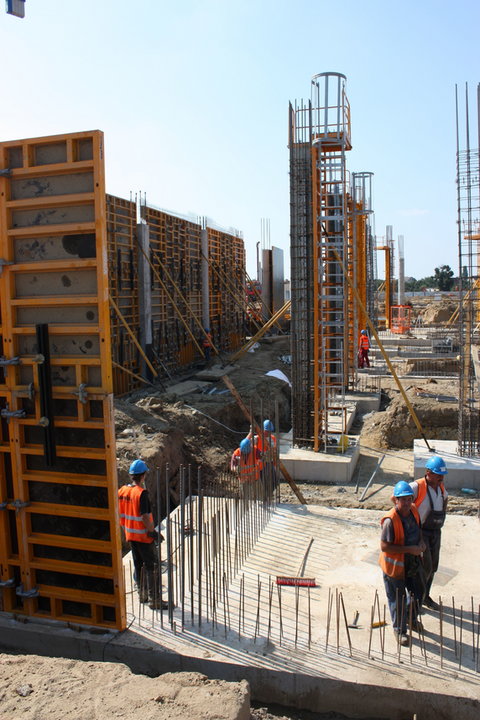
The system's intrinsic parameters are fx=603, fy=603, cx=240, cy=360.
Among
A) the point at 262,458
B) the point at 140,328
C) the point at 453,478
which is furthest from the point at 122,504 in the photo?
the point at 140,328

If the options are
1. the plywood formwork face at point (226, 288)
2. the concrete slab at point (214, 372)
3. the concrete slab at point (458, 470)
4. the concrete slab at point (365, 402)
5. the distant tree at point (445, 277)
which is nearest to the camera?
the concrete slab at point (458, 470)

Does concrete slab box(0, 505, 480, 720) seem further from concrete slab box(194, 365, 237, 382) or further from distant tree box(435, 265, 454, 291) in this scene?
distant tree box(435, 265, 454, 291)

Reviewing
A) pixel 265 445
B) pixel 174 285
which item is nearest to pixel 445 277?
pixel 174 285

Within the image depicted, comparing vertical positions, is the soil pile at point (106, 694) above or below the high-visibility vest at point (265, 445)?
below

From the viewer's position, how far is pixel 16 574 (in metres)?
5.62

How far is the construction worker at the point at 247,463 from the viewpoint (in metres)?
7.92

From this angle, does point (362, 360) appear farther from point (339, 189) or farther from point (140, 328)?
point (339, 189)

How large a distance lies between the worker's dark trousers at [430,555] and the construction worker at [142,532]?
2531 millimetres

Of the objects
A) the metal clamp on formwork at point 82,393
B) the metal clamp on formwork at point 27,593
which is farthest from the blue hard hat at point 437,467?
the metal clamp on formwork at point 27,593

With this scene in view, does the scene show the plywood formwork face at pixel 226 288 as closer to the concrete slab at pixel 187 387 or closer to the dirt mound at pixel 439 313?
the concrete slab at pixel 187 387

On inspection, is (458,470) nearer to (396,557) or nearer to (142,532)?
(396,557)

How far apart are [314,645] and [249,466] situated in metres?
3.21

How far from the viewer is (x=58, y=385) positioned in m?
5.28

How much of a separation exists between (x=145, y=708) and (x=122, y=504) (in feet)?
6.89
